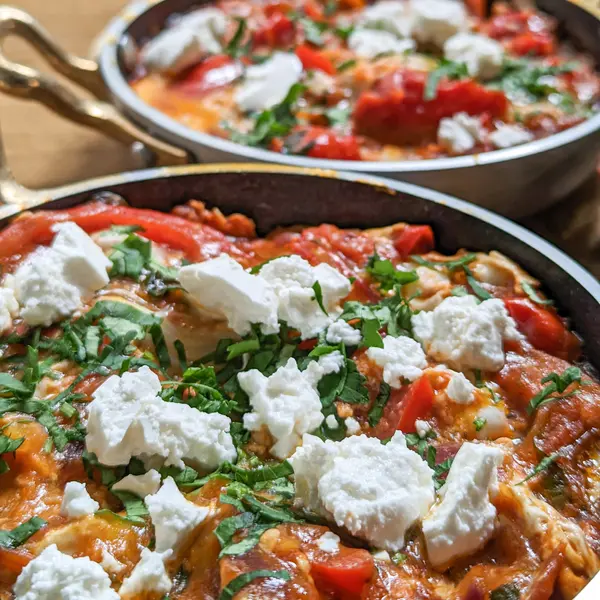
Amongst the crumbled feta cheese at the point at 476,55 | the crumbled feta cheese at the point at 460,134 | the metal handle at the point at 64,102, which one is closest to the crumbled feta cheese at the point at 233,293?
the metal handle at the point at 64,102

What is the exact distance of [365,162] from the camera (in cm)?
232

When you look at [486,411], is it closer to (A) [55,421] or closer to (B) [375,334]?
(B) [375,334]

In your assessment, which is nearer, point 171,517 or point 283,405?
point 171,517

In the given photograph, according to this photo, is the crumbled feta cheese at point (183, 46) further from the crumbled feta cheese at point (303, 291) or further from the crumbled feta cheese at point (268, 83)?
the crumbled feta cheese at point (303, 291)

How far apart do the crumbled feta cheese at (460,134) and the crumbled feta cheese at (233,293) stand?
1.20 m

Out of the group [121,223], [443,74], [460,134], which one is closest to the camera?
[121,223]

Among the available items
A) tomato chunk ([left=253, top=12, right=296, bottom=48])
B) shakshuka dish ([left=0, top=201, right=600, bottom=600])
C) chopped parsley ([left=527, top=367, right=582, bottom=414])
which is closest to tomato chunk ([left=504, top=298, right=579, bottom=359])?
shakshuka dish ([left=0, top=201, right=600, bottom=600])

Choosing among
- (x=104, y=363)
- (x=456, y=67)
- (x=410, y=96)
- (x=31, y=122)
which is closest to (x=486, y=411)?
(x=104, y=363)

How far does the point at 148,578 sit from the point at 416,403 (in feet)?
2.04

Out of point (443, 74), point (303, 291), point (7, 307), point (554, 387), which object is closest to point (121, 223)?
point (7, 307)

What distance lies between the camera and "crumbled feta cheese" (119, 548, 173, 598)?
1235mm

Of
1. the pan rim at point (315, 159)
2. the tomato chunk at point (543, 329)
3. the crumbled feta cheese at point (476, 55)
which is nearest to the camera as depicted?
the tomato chunk at point (543, 329)

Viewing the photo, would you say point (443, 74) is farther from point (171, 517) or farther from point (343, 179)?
point (171, 517)

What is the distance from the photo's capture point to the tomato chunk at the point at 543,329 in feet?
5.74
